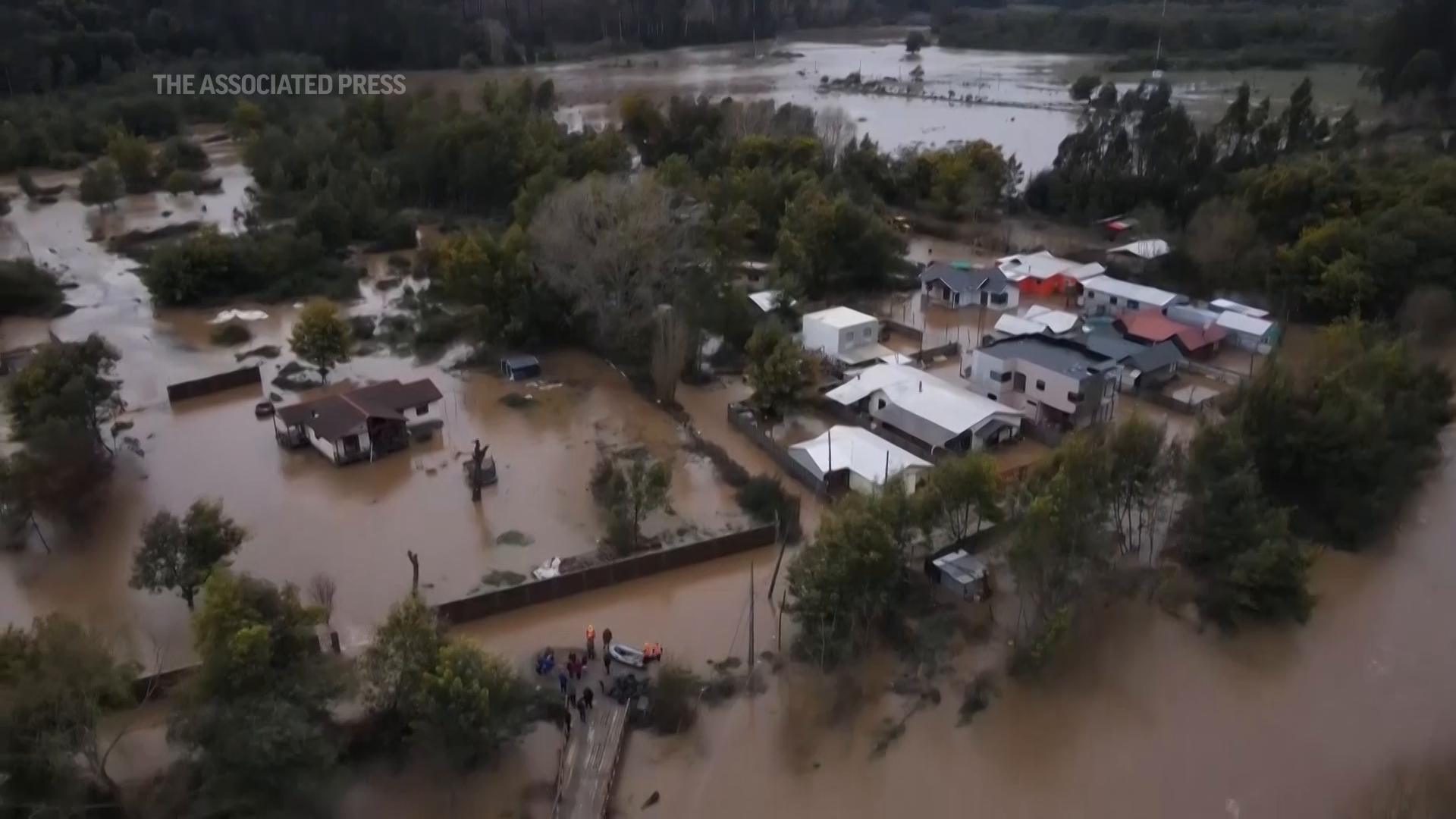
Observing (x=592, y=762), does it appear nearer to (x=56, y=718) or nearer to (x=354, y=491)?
(x=56, y=718)

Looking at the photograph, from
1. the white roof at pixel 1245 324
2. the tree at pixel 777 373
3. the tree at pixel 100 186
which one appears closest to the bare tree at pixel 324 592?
the tree at pixel 777 373

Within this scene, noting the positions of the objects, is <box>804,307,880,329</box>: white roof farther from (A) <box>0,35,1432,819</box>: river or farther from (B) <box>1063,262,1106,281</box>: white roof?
(B) <box>1063,262,1106,281</box>: white roof

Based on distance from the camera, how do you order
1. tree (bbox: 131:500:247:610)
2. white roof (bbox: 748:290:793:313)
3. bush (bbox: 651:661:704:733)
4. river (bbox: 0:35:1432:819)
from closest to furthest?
river (bbox: 0:35:1432:819) < bush (bbox: 651:661:704:733) < tree (bbox: 131:500:247:610) < white roof (bbox: 748:290:793:313)

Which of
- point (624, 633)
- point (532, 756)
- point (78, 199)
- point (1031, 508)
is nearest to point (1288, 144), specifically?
point (1031, 508)

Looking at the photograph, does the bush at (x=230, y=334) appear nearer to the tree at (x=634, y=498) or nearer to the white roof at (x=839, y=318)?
the tree at (x=634, y=498)

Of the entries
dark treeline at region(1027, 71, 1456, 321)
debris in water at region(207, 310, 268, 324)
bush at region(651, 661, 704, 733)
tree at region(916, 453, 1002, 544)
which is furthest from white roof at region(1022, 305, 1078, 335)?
debris in water at region(207, 310, 268, 324)

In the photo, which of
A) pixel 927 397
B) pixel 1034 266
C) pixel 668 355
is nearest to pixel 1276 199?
pixel 1034 266
